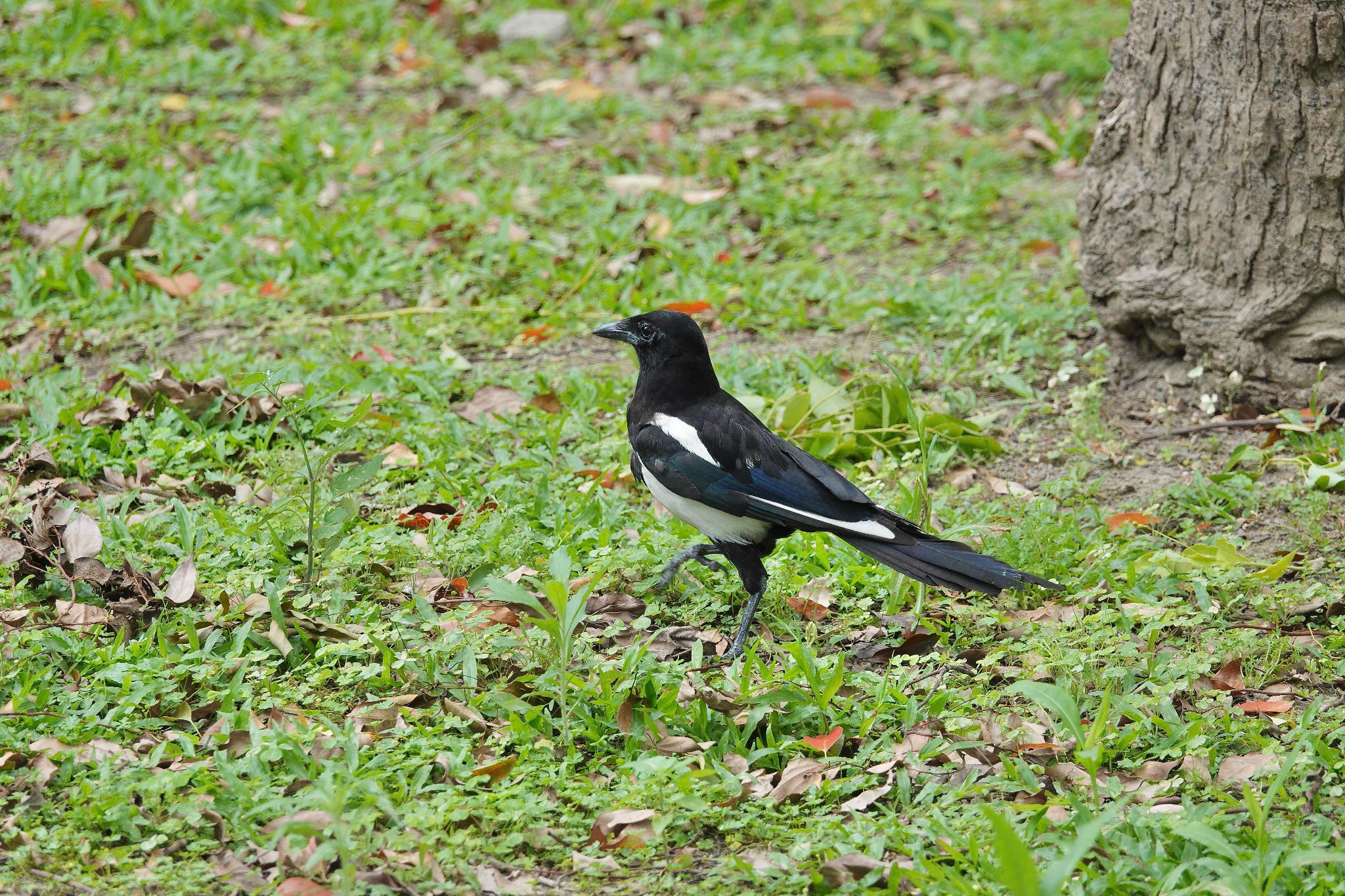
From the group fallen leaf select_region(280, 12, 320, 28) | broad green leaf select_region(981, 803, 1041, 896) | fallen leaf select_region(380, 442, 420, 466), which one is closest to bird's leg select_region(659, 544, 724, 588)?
fallen leaf select_region(380, 442, 420, 466)

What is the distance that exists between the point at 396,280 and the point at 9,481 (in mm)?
2360

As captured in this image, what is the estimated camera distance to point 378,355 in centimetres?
588

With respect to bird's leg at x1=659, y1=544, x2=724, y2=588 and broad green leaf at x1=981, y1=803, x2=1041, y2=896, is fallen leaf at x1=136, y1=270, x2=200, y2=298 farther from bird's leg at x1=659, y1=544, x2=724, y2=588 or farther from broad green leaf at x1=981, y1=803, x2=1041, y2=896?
broad green leaf at x1=981, y1=803, x2=1041, y2=896

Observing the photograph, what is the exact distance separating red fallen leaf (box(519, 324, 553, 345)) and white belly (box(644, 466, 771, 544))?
214cm

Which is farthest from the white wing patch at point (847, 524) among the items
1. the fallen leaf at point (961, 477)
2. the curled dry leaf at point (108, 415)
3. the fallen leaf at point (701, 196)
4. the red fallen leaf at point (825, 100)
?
the red fallen leaf at point (825, 100)

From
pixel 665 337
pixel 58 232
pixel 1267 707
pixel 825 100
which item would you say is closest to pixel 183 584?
pixel 665 337

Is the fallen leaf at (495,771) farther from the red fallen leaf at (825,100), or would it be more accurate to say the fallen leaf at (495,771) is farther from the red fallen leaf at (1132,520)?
the red fallen leaf at (825,100)

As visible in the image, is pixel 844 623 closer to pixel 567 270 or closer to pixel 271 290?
pixel 567 270

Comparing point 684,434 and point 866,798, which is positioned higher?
point 684,434

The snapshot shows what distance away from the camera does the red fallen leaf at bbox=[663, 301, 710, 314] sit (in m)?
6.21

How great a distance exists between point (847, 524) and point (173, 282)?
4.07 metres

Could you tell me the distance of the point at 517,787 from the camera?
124 inches

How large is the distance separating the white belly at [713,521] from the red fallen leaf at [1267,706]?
1412mm

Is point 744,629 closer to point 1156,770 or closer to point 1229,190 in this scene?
point 1156,770
